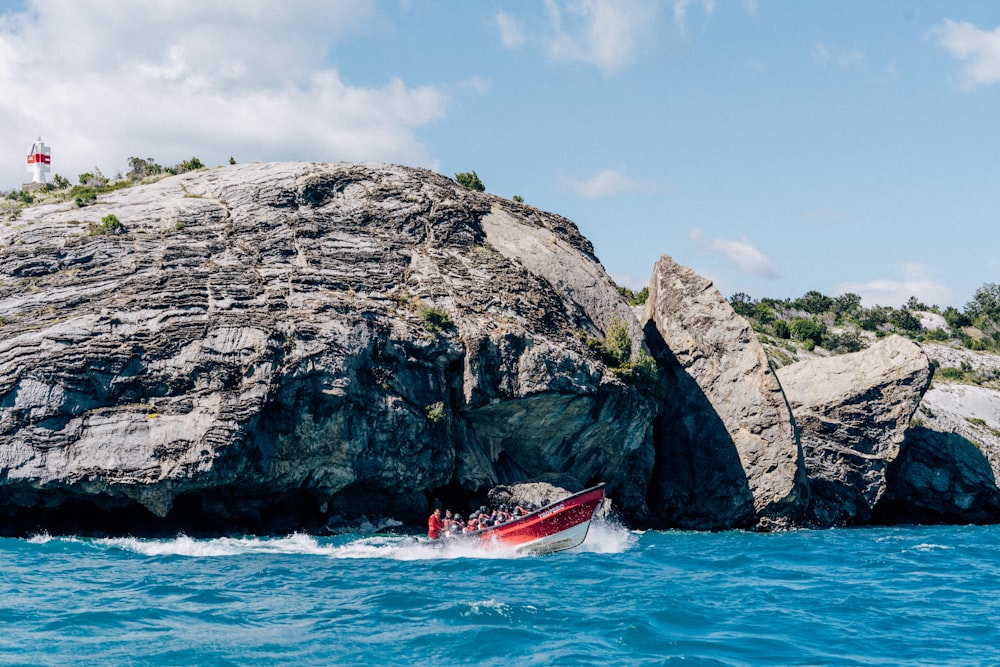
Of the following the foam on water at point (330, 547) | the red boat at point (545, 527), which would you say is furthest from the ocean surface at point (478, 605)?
the red boat at point (545, 527)

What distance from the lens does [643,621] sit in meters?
21.0

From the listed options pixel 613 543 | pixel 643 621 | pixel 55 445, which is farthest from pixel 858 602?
pixel 55 445

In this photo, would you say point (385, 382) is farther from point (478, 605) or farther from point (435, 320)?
point (478, 605)

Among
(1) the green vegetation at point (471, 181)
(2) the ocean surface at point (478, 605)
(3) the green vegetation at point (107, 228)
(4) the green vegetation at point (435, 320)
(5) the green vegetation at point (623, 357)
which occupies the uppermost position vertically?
(1) the green vegetation at point (471, 181)

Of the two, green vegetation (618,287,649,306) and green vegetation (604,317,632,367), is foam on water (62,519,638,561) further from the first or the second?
green vegetation (618,287,649,306)

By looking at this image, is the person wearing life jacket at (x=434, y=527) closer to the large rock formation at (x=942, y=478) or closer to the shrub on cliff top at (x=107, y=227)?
the shrub on cliff top at (x=107, y=227)

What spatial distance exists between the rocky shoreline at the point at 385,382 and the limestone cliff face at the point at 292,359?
0.11 m

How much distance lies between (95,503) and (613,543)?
20400 mm

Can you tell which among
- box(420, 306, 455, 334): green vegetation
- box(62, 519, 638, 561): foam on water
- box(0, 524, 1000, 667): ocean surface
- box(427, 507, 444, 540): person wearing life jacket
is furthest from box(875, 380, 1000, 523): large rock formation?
box(427, 507, 444, 540): person wearing life jacket

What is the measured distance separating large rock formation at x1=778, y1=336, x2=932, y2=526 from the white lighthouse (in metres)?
50.7

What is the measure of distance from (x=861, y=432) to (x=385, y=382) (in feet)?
79.8

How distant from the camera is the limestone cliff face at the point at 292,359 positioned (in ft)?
115

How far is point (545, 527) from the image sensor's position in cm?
3228

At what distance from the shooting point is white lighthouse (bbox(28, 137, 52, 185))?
60.8m
